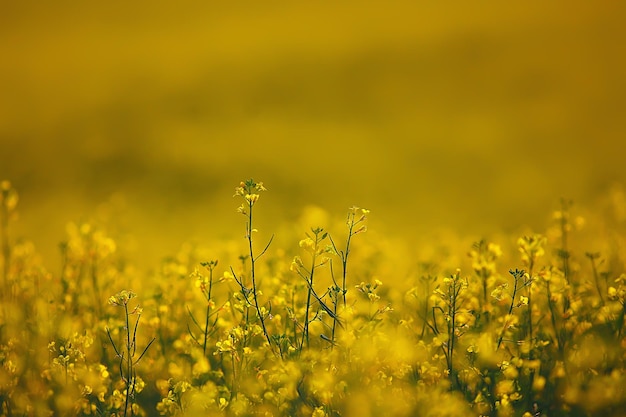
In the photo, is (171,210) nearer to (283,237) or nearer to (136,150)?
(136,150)

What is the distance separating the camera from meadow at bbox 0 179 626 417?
432 centimetres

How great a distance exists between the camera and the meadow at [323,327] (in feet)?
14.2

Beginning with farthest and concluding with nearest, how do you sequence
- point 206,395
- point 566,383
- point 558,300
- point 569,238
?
1. point 569,238
2. point 558,300
3. point 566,383
4. point 206,395

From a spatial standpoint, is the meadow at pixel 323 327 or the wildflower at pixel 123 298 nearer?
the wildflower at pixel 123 298

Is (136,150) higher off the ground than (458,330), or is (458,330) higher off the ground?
(136,150)

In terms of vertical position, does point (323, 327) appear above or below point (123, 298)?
below

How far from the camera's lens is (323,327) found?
5383 millimetres

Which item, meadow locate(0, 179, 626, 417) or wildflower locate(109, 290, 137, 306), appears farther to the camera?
meadow locate(0, 179, 626, 417)

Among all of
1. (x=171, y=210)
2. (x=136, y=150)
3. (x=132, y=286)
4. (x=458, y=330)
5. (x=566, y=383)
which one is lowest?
(x=566, y=383)

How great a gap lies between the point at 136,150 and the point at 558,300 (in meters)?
5.17

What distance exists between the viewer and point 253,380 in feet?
15.3

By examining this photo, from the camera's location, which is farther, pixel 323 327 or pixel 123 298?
pixel 323 327

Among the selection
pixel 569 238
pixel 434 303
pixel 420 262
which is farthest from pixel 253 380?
pixel 569 238

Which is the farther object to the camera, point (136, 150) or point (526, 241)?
point (136, 150)
